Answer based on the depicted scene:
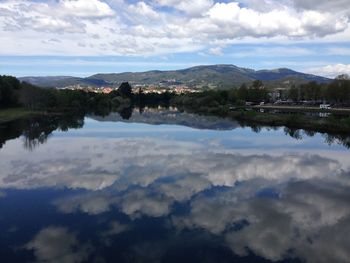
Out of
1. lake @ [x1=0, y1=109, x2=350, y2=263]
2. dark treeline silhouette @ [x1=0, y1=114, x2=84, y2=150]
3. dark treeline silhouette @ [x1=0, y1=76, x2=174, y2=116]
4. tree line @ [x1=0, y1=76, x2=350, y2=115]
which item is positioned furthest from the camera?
tree line @ [x1=0, y1=76, x2=350, y2=115]

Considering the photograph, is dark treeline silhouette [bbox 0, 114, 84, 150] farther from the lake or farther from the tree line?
the tree line

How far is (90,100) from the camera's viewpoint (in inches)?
3893

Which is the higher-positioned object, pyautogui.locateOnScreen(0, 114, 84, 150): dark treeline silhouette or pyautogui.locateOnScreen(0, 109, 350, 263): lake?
pyautogui.locateOnScreen(0, 109, 350, 263): lake

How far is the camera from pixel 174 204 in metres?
16.5

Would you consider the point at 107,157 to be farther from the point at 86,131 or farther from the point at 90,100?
the point at 90,100

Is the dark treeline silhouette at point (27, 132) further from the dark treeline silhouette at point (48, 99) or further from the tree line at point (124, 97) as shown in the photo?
the tree line at point (124, 97)

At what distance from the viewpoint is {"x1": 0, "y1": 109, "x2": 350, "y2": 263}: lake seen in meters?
12.2

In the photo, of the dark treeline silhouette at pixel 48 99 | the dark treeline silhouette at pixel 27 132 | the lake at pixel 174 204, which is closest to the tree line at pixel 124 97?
the dark treeline silhouette at pixel 48 99

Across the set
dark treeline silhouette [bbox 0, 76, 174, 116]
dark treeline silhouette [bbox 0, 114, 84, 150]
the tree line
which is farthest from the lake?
the tree line

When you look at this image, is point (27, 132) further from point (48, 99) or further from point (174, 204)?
point (48, 99)

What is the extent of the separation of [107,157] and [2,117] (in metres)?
32.3

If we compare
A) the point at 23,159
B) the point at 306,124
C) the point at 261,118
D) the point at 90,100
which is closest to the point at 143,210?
the point at 23,159

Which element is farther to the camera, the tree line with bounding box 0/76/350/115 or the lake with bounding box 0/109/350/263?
the tree line with bounding box 0/76/350/115

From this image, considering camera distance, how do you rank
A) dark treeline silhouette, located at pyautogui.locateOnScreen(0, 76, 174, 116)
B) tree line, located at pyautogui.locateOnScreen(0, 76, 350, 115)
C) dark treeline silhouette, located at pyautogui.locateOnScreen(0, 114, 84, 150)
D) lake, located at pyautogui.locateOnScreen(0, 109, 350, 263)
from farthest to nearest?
tree line, located at pyautogui.locateOnScreen(0, 76, 350, 115) → dark treeline silhouette, located at pyautogui.locateOnScreen(0, 76, 174, 116) → dark treeline silhouette, located at pyautogui.locateOnScreen(0, 114, 84, 150) → lake, located at pyautogui.locateOnScreen(0, 109, 350, 263)
